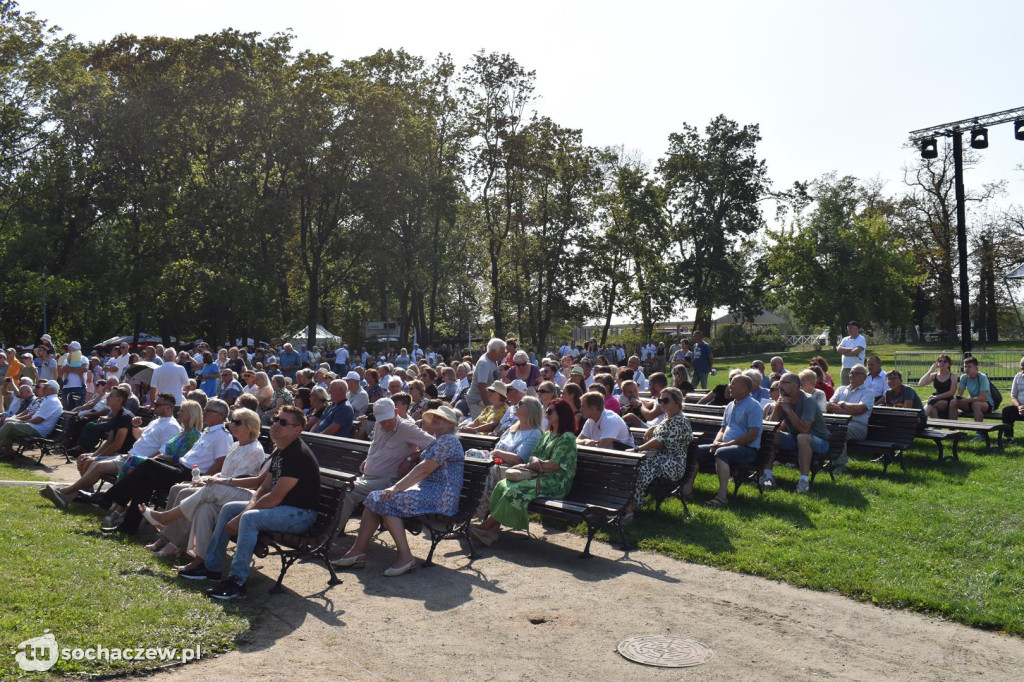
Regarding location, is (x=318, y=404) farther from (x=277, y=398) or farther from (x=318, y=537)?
(x=318, y=537)

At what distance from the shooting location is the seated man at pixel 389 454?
7.75 m

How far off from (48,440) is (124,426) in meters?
4.57

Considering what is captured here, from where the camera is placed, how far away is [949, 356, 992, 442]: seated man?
1282 cm

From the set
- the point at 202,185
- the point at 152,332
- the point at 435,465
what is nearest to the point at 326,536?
the point at 435,465

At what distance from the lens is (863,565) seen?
22.2 feet

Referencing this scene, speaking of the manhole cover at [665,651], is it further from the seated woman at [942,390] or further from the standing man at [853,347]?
the standing man at [853,347]

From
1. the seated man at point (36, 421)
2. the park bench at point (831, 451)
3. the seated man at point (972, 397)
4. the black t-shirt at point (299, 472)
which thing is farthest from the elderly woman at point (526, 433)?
the seated man at point (36, 421)

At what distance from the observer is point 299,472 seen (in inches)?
264

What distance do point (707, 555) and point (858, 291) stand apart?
163 feet

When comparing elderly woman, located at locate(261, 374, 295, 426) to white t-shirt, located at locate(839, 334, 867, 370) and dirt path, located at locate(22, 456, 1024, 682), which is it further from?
white t-shirt, located at locate(839, 334, 867, 370)

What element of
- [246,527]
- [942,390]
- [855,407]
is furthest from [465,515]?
[942,390]

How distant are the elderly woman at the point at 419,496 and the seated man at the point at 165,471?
1.70 meters

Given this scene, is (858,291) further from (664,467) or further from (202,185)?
(664,467)

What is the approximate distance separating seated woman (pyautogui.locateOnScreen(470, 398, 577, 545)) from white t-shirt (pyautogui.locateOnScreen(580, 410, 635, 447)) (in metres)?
1.05
